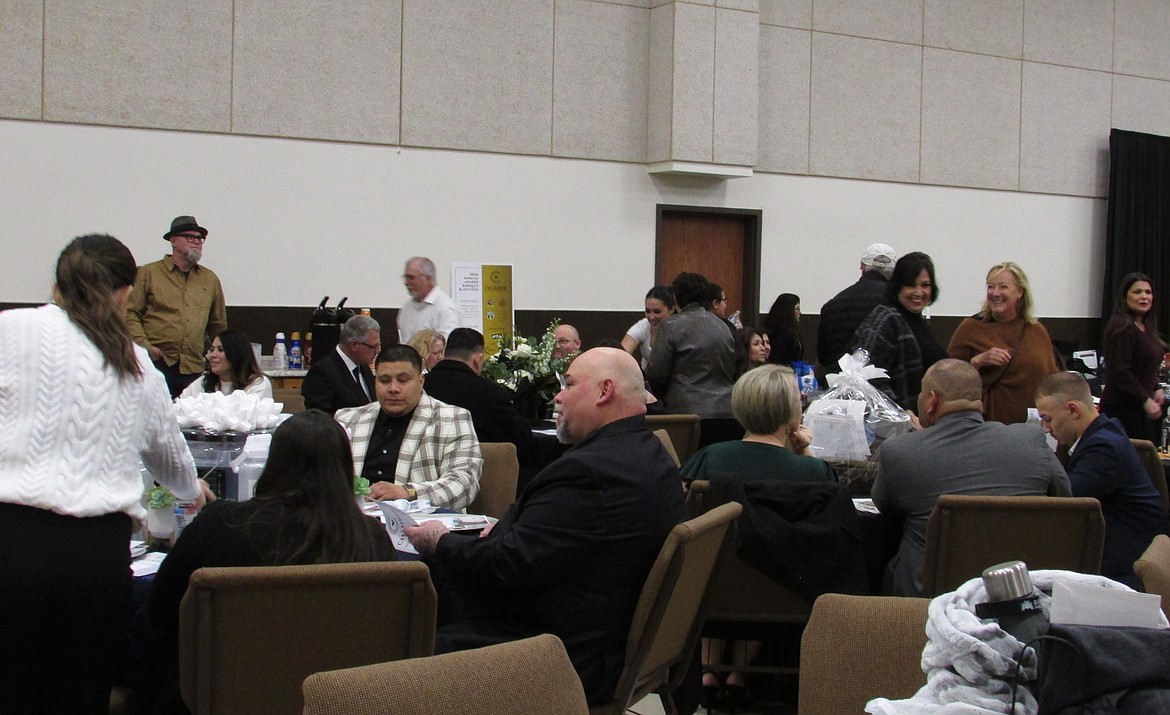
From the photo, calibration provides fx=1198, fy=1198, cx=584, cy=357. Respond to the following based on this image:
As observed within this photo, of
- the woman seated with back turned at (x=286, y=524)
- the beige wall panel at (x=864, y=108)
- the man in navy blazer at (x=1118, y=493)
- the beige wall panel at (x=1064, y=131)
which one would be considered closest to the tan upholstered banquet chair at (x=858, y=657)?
the woman seated with back turned at (x=286, y=524)

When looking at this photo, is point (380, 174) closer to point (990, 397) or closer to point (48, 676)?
point (990, 397)

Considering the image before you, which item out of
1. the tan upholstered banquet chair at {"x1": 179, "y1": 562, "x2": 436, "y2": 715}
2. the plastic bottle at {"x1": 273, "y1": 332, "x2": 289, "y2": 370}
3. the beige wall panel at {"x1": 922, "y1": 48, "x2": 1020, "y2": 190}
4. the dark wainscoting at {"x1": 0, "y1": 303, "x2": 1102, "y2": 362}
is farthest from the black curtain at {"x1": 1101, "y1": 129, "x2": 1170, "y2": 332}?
the tan upholstered banquet chair at {"x1": 179, "y1": 562, "x2": 436, "y2": 715}

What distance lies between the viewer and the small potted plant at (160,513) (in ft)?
9.94

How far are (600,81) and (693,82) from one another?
28.8 inches

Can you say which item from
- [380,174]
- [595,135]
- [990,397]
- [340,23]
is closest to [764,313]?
[595,135]

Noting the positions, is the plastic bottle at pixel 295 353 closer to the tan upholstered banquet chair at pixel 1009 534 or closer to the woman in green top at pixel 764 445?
the woman in green top at pixel 764 445

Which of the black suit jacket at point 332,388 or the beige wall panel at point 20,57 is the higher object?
the beige wall panel at point 20,57

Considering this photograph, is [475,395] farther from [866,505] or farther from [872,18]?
[872,18]

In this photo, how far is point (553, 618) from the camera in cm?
267

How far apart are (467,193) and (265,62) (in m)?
1.71

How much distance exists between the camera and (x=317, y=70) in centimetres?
844

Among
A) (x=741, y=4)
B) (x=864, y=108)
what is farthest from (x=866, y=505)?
(x=864, y=108)

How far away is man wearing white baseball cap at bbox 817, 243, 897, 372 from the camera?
554 cm

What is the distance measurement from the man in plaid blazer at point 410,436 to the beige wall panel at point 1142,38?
9950 mm
